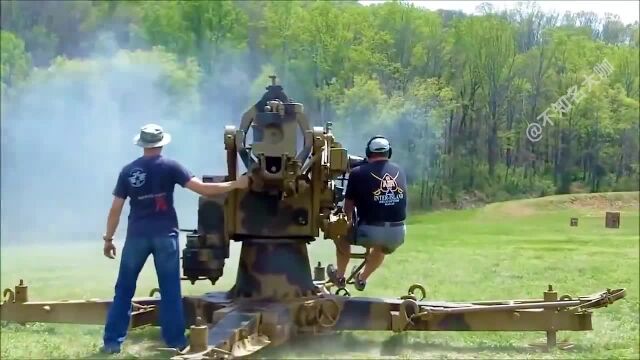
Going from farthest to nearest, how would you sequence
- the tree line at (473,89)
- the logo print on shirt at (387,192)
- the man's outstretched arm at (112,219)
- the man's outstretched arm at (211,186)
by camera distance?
the tree line at (473,89) → the logo print on shirt at (387,192) → the man's outstretched arm at (112,219) → the man's outstretched arm at (211,186)

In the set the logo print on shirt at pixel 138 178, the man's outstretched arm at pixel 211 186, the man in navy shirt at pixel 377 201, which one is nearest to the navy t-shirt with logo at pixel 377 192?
the man in navy shirt at pixel 377 201

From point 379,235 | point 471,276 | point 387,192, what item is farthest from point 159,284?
point 471,276

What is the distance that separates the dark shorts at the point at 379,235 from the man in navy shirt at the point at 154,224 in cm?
102

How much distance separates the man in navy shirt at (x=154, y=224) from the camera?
18.0 ft

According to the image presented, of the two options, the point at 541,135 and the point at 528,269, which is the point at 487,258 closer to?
the point at 528,269

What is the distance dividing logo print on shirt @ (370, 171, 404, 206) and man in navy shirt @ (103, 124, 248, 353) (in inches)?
40.8

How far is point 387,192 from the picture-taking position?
20.5 feet

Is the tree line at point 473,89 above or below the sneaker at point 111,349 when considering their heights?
above

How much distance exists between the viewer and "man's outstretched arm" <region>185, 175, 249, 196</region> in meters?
5.47

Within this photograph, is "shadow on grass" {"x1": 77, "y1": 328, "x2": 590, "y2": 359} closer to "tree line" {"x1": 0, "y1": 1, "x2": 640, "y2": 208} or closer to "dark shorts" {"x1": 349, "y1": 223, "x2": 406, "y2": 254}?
"dark shorts" {"x1": 349, "y1": 223, "x2": 406, "y2": 254}

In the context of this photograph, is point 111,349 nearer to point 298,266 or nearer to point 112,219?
point 112,219

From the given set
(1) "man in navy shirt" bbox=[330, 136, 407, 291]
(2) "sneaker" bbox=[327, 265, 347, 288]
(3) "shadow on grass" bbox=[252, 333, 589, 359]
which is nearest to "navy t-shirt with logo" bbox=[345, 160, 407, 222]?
(1) "man in navy shirt" bbox=[330, 136, 407, 291]

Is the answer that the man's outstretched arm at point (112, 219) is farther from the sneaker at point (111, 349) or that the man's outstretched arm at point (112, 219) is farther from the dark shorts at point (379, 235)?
the dark shorts at point (379, 235)

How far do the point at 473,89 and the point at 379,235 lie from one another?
3368 mm
